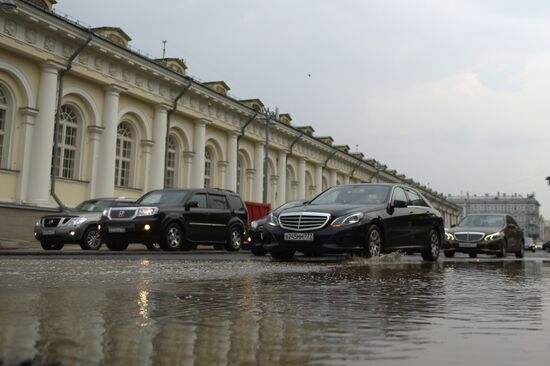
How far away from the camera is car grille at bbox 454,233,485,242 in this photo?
689 inches

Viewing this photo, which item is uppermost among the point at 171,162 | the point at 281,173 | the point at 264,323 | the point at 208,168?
the point at 281,173

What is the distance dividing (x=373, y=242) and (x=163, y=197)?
24.2 feet

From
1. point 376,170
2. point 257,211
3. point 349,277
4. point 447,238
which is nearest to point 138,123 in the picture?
point 257,211

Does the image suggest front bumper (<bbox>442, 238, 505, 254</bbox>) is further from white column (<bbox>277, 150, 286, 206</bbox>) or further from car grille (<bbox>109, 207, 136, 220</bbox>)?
white column (<bbox>277, 150, 286, 206</bbox>)

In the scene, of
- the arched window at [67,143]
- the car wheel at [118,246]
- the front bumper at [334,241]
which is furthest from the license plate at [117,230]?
the arched window at [67,143]

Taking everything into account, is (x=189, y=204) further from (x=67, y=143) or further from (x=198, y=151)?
(x=198, y=151)

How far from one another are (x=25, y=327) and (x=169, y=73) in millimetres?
30300

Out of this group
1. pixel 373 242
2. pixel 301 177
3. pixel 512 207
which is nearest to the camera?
pixel 373 242

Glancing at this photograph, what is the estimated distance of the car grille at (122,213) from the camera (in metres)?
14.9

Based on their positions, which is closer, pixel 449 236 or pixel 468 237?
pixel 468 237

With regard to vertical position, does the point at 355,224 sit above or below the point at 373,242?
above

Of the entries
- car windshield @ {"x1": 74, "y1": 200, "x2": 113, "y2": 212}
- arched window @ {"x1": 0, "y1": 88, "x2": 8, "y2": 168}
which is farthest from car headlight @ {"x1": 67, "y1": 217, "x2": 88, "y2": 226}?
arched window @ {"x1": 0, "y1": 88, "x2": 8, "y2": 168}

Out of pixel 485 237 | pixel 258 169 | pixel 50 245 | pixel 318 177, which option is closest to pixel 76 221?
pixel 50 245

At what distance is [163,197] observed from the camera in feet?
52.2
